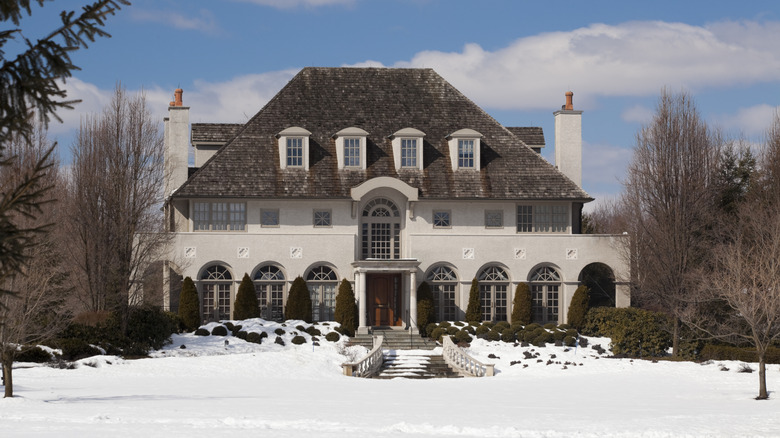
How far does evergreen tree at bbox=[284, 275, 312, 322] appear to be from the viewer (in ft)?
128

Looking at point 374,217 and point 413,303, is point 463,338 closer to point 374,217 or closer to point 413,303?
point 413,303

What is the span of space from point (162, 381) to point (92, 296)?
6990mm

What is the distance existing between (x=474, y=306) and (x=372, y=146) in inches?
332

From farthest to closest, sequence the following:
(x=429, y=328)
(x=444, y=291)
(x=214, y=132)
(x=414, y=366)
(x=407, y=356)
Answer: (x=214, y=132) < (x=444, y=291) < (x=429, y=328) < (x=407, y=356) < (x=414, y=366)

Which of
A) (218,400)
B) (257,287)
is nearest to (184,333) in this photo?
(257,287)

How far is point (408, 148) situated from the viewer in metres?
41.8

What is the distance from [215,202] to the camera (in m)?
40.3

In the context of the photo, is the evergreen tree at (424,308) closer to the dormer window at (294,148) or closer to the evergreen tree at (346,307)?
the evergreen tree at (346,307)

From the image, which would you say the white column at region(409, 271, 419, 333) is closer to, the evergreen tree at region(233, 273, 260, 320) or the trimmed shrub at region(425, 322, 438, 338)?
the trimmed shrub at region(425, 322, 438, 338)

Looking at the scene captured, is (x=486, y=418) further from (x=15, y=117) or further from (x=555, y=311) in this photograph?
(x=555, y=311)

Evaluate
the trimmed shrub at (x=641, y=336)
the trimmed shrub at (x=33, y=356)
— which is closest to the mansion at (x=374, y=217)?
the trimmed shrub at (x=641, y=336)

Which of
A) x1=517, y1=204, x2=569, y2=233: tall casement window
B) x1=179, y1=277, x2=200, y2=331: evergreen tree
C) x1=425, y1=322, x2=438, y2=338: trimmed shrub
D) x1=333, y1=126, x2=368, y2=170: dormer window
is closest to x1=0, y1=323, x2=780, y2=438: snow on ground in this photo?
x1=179, y1=277, x2=200, y2=331: evergreen tree

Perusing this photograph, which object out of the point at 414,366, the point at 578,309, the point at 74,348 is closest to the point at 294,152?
the point at 414,366

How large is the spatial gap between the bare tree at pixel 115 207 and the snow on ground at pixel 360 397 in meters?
3.33
